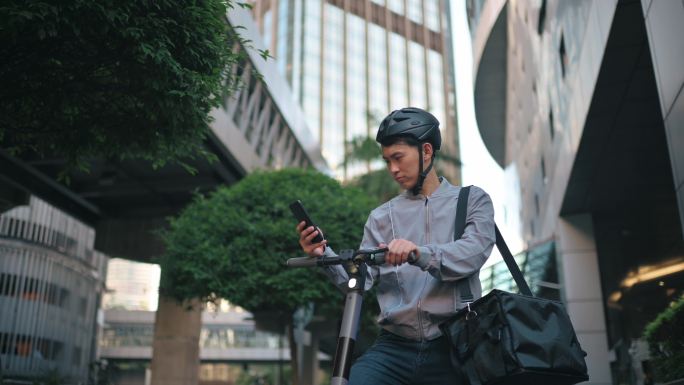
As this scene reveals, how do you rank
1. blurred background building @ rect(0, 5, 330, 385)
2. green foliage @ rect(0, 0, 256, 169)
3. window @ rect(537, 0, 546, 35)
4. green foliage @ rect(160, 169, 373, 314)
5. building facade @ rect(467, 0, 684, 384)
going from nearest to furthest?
green foliage @ rect(0, 0, 256, 169)
building facade @ rect(467, 0, 684, 384)
window @ rect(537, 0, 546, 35)
green foliage @ rect(160, 169, 373, 314)
blurred background building @ rect(0, 5, 330, 385)

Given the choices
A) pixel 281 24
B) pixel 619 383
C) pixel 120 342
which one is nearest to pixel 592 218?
pixel 619 383

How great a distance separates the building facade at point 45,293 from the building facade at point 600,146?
14503mm

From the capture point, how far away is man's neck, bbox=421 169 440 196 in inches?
117

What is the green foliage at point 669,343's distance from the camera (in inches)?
293

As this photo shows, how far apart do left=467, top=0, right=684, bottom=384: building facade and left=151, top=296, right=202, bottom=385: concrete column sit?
44.6ft

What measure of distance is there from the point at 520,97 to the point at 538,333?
82.1 ft

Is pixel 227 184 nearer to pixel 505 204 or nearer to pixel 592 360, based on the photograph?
pixel 592 360

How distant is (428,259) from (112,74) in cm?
599

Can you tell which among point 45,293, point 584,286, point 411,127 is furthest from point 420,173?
point 45,293

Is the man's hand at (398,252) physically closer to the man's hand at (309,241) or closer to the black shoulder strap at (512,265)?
the man's hand at (309,241)

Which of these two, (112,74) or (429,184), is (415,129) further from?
(112,74)

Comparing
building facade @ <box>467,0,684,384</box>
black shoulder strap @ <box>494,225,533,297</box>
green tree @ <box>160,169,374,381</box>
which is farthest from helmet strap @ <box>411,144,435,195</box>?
green tree @ <box>160,169,374,381</box>

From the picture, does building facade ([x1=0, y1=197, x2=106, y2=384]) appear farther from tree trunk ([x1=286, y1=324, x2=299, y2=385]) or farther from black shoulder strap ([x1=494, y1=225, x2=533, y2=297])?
black shoulder strap ([x1=494, y1=225, x2=533, y2=297])

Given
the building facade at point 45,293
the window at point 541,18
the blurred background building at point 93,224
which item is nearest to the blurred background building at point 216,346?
the blurred background building at point 93,224
